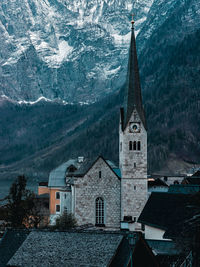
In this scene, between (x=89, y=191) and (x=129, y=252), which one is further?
(x=89, y=191)

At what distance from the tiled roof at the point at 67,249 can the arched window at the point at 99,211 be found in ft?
121

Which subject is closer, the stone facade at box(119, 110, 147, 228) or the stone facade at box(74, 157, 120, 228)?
the stone facade at box(119, 110, 147, 228)

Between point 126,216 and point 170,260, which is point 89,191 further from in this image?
point 170,260

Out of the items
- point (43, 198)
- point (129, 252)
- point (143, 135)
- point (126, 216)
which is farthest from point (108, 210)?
point (129, 252)

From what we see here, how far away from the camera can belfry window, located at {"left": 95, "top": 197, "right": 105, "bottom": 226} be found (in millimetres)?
79875

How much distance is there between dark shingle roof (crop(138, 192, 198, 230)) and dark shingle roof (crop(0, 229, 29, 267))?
19.0m

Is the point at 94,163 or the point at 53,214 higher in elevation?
the point at 94,163

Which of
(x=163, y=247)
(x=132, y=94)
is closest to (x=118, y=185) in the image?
(x=132, y=94)

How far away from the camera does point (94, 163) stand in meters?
79.9

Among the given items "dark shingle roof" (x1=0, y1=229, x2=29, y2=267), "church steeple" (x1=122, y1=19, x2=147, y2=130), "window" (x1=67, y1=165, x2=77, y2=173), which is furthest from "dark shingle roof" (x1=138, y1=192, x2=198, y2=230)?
"window" (x1=67, y1=165, x2=77, y2=173)

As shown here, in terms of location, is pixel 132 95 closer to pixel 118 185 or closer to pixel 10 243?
pixel 118 185

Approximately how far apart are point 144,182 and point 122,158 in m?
4.94

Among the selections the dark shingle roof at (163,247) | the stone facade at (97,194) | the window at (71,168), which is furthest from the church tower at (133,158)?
the dark shingle roof at (163,247)

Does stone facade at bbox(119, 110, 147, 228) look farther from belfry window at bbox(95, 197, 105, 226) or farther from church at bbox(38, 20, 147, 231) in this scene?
belfry window at bbox(95, 197, 105, 226)
